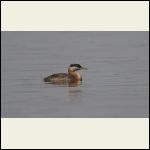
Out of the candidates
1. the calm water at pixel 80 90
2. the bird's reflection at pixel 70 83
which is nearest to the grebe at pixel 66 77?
the bird's reflection at pixel 70 83

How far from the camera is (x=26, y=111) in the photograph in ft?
62.7

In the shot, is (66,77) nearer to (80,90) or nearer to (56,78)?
(56,78)

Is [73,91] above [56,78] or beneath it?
beneath

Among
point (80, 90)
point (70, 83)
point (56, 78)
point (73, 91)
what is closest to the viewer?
point (73, 91)

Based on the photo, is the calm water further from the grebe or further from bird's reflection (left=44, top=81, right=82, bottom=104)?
the grebe

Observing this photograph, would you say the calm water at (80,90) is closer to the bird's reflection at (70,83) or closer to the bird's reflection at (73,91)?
→ the bird's reflection at (73,91)

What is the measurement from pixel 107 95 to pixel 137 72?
6520 millimetres

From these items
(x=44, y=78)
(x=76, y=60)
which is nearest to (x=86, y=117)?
(x=44, y=78)

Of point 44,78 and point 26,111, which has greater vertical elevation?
point 44,78

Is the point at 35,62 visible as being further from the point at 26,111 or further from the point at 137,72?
the point at 26,111

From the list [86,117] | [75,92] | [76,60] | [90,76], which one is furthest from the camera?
[76,60]

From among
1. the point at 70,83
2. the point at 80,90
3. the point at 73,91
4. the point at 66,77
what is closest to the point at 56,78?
the point at 70,83

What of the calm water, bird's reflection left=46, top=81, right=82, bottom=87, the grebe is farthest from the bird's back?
the calm water

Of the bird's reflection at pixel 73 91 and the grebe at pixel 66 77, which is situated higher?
the grebe at pixel 66 77
